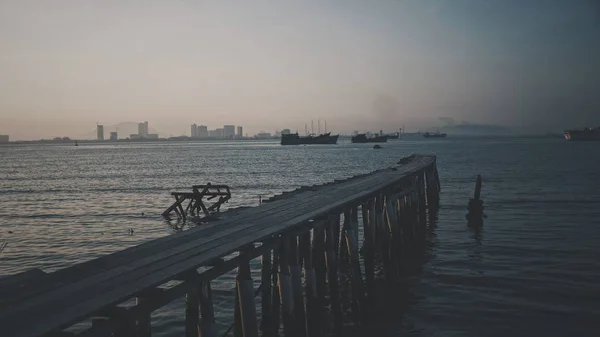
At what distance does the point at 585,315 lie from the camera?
11.9 m

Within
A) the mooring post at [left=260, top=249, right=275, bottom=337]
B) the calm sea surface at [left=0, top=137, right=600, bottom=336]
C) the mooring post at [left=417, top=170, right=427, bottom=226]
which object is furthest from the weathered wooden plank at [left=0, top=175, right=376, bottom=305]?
Answer: the mooring post at [left=417, top=170, right=427, bottom=226]

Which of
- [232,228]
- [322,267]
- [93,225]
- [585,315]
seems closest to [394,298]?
[322,267]

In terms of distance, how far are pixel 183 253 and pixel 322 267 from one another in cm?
584

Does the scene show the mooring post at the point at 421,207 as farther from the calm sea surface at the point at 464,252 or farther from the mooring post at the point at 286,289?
the mooring post at the point at 286,289

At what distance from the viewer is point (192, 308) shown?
7.52 meters

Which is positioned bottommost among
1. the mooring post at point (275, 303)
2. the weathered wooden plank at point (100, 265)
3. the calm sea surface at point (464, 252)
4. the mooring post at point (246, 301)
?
the calm sea surface at point (464, 252)

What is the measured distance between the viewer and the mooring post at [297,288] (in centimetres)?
1011

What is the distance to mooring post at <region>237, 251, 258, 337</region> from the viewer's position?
27.1ft

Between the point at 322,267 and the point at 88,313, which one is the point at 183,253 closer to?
the point at 88,313

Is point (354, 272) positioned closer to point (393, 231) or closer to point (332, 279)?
point (332, 279)

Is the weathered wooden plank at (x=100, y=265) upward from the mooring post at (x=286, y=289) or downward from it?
upward

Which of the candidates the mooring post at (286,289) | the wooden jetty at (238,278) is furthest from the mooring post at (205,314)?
the mooring post at (286,289)

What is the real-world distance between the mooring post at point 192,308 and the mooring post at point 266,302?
10.0ft

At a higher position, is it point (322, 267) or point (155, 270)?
point (155, 270)
